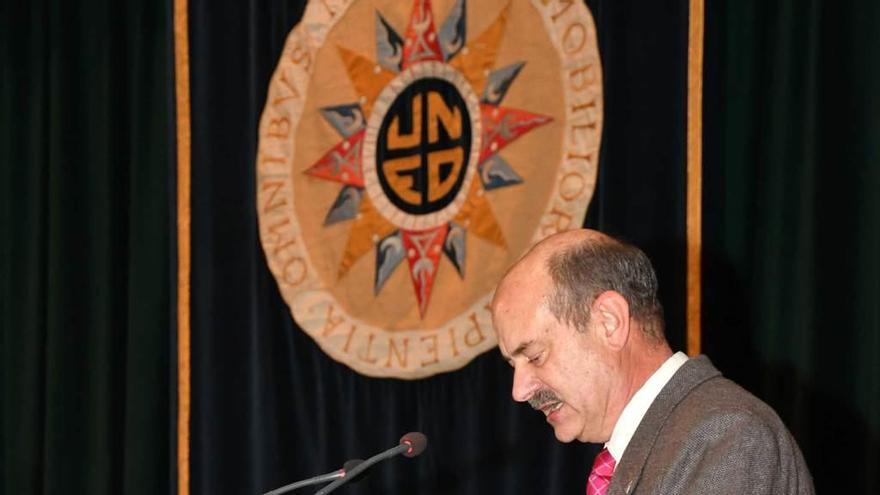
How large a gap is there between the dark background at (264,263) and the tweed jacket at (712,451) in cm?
142

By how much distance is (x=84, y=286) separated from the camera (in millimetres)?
4477

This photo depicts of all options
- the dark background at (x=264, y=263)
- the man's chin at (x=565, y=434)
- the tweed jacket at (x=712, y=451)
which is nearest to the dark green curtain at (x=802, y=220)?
the dark background at (x=264, y=263)

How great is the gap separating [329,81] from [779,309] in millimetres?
1561

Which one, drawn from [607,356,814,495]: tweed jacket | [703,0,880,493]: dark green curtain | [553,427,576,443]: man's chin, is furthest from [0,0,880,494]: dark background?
[607,356,814,495]: tweed jacket

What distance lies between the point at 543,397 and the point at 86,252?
280 centimetres

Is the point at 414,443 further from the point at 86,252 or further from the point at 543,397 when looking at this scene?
the point at 86,252

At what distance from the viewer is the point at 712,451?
1.72m

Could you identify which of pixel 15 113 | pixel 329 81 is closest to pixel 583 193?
pixel 329 81

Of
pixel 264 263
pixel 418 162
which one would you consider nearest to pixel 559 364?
pixel 418 162

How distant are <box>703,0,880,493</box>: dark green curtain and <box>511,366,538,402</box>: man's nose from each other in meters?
1.32

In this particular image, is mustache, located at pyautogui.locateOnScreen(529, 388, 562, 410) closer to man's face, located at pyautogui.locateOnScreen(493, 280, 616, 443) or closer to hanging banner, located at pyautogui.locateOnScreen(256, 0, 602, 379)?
man's face, located at pyautogui.locateOnScreen(493, 280, 616, 443)

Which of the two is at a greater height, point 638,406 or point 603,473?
point 638,406

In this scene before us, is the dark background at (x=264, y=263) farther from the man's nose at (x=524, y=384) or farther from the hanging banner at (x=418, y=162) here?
the man's nose at (x=524, y=384)

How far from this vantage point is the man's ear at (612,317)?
78.0 inches
